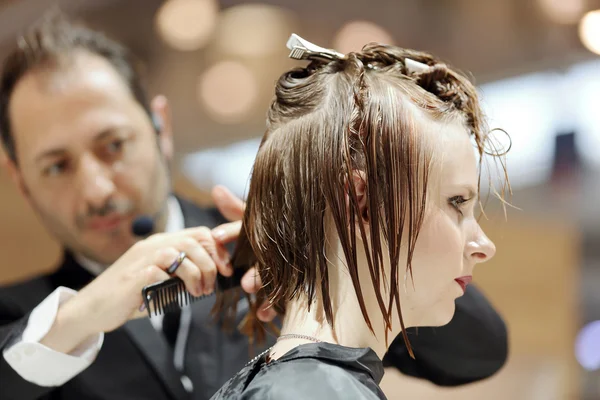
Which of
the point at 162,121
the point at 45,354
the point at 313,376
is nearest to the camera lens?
the point at 313,376

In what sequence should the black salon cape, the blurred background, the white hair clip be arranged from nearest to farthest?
1. the black salon cape
2. the white hair clip
3. the blurred background

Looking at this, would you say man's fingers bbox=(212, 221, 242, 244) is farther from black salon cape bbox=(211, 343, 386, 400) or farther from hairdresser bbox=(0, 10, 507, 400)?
black salon cape bbox=(211, 343, 386, 400)

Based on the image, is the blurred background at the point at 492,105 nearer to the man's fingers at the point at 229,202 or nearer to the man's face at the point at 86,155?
the man's face at the point at 86,155

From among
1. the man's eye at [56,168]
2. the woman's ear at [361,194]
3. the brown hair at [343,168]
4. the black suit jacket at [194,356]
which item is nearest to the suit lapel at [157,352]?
the black suit jacket at [194,356]

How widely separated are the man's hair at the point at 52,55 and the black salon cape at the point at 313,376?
1.89 feet

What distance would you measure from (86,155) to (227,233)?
0.31 m

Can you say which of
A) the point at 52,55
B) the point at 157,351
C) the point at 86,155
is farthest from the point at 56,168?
the point at 157,351

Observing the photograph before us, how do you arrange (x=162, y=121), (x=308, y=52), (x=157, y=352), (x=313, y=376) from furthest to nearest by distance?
(x=162, y=121), (x=157, y=352), (x=308, y=52), (x=313, y=376)

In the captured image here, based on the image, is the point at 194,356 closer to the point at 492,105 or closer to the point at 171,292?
the point at 171,292

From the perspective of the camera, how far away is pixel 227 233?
73 centimetres

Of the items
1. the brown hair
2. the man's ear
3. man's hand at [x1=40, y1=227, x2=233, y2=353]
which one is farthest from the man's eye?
the brown hair

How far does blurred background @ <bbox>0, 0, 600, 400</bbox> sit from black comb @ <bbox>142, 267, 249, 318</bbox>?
2.36ft

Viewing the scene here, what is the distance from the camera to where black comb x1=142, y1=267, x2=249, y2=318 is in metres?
0.69

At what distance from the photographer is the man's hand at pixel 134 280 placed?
70 cm
